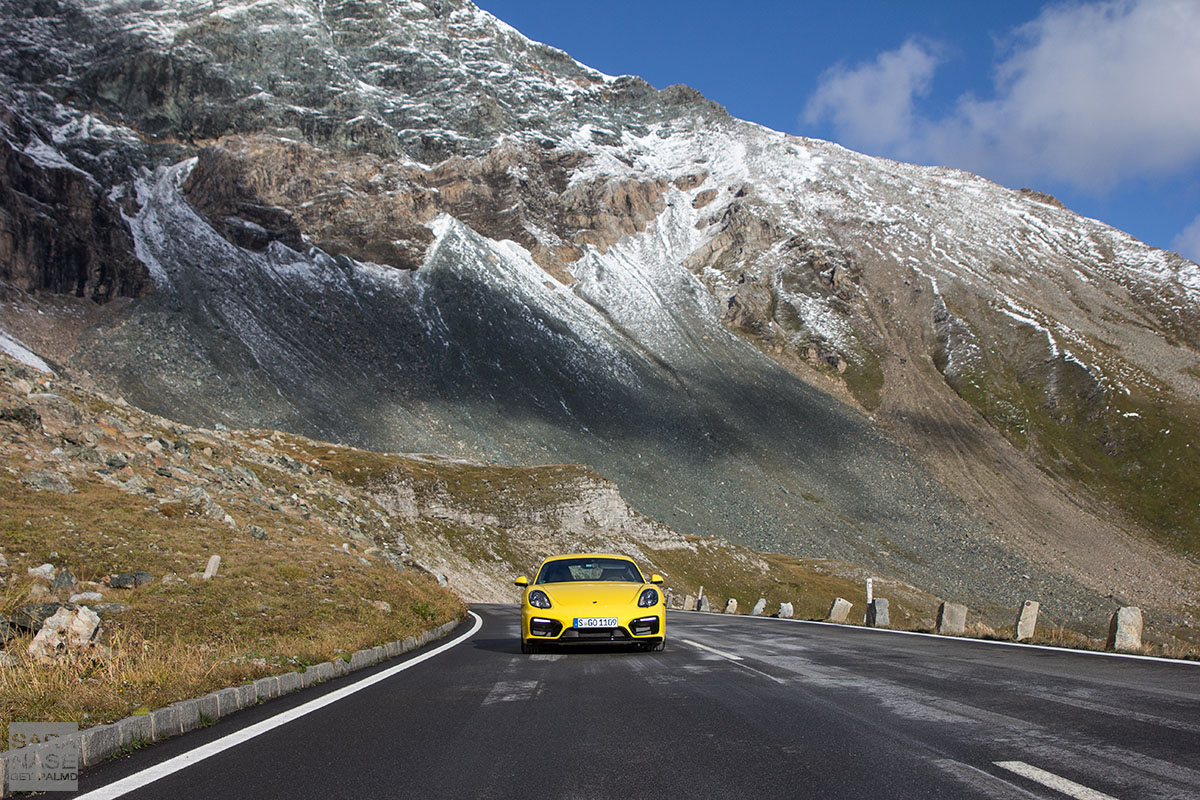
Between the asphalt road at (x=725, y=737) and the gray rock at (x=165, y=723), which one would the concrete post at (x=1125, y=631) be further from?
the gray rock at (x=165, y=723)

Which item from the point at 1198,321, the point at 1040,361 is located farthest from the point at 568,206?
the point at 1198,321

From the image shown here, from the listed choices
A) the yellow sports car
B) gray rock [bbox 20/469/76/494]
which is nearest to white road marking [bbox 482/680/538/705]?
the yellow sports car

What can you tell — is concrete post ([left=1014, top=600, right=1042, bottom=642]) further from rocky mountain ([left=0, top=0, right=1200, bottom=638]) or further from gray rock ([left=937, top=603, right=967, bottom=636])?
rocky mountain ([left=0, top=0, right=1200, bottom=638])

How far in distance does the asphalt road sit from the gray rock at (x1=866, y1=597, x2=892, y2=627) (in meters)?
11.0

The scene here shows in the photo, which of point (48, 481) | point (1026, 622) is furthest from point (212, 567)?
point (1026, 622)

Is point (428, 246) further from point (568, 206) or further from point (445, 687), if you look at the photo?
point (445, 687)

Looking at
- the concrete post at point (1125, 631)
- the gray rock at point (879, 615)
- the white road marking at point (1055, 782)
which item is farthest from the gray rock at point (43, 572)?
the gray rock at point (879, 615)

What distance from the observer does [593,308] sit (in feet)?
419

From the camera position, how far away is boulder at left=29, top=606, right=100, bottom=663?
7.95 m

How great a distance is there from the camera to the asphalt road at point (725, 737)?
472 cm

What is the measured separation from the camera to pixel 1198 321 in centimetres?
15412

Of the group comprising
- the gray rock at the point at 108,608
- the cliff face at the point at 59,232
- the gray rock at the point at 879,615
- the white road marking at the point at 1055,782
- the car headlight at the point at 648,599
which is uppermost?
the cliff face at the point at 59,232

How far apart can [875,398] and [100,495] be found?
126 m

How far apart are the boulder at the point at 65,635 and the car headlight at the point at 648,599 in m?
7.45
